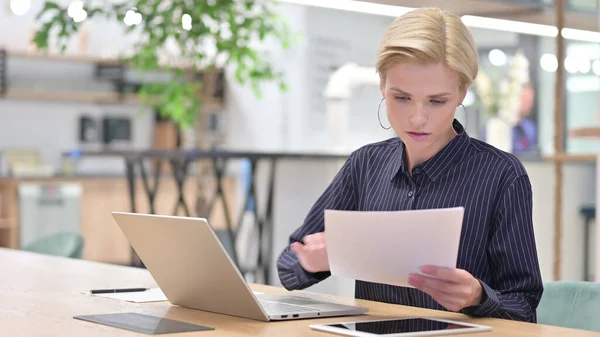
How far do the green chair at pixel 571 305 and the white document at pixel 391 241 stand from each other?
1.64ft

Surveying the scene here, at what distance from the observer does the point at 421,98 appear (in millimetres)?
1831

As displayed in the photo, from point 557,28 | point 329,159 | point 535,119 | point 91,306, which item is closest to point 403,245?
point 91,306

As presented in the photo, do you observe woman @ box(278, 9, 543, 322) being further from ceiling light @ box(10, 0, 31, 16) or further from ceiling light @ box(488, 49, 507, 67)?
ceiling light @ box(10, 0, 31, 16)

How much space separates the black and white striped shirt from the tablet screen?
0.11 metres

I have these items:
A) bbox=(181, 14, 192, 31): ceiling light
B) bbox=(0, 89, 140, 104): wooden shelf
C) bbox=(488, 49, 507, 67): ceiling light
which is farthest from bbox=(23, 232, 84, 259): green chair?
bbox=(488, 49, 507, 67): ceiling light

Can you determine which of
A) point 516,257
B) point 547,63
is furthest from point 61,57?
point 516,257

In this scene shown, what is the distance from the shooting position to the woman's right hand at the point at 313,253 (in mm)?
1902

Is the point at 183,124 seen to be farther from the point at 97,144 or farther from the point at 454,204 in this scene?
the point at 454,204

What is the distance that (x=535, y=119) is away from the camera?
Result: 8.49 m

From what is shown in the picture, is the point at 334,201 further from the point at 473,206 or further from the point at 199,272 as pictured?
the point at 199,272

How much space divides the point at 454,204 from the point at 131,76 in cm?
769

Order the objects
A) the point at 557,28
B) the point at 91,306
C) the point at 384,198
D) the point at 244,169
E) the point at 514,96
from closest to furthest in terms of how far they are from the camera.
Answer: the point at 91,306 < the point at 384,198 < the point at 557,28 < the point at 514,96 < the point at 244,169

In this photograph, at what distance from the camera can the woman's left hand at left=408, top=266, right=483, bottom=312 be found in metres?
1.60

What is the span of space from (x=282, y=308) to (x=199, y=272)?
168 millimetres
